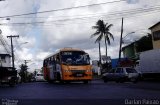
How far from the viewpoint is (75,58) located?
37.8 meters

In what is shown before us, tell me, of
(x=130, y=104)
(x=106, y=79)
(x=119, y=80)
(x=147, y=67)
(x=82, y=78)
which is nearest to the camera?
(x=130, y=104)

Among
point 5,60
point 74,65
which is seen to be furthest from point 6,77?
point 5,60

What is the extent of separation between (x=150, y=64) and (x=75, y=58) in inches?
578

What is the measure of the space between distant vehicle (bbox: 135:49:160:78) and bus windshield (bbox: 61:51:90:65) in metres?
11.9

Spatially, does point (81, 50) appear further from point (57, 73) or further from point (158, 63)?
point (158, 63)

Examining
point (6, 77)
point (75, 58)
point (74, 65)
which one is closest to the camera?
point (74, 65)

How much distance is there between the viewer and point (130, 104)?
49.3 feet

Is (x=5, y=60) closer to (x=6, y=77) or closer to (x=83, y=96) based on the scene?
(x=6, y=77)

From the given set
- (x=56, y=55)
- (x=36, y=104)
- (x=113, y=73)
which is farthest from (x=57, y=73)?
(x=36, y=104)

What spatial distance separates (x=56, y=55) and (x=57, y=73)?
1.72 metres

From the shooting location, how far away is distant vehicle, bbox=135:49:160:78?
47688 mm

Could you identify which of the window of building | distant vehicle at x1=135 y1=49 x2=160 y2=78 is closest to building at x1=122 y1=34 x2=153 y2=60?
the window of building

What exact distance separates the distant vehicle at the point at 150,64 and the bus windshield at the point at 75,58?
1188 centimetres

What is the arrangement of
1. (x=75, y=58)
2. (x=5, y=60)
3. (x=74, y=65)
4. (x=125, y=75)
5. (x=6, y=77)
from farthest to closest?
(x=5, y=60), (x=125, y=75), (x=6, y=77), (x=75, y=58), (x=74, y=65)
